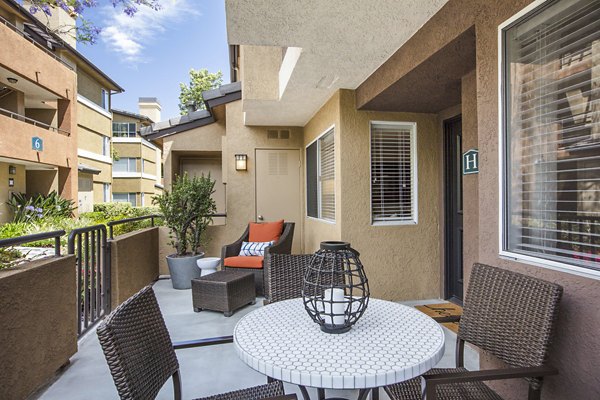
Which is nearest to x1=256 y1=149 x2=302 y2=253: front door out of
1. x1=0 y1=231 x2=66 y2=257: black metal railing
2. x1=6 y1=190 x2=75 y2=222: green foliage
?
x1=0 y1=231 x2=66 y2=257: black metal railing

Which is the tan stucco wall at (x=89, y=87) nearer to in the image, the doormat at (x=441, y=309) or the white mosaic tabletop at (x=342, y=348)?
the doormat at (x=441, y=309)

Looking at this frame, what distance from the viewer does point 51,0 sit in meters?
2.86

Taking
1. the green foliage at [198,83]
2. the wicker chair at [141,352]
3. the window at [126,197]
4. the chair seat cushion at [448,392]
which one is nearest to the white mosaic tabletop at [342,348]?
the wicker chair at [141,352]

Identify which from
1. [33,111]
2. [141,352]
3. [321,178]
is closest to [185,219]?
[321,178]

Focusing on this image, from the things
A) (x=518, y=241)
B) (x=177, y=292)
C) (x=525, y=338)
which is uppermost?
(x=518, y=241)

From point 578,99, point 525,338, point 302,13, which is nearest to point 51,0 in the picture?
point 302,13

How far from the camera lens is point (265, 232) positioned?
17.2 feet

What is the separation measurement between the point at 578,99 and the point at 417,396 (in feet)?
4.99

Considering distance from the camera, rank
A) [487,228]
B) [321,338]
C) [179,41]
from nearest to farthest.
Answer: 1. [321,338]
2. [487,228]
3. [179,41]

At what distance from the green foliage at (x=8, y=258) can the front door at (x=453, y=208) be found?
4.06 metres

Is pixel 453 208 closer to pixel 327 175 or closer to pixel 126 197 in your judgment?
pixel 327 175

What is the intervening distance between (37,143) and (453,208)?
10246mm

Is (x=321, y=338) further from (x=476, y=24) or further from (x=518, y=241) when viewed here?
(x=476, y=24)

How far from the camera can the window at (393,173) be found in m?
4.14
